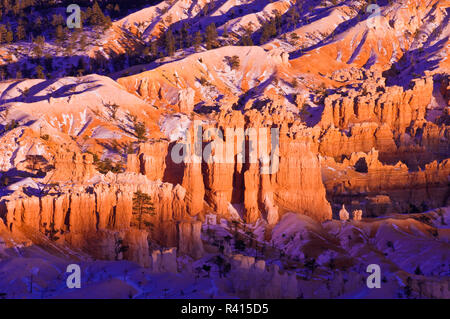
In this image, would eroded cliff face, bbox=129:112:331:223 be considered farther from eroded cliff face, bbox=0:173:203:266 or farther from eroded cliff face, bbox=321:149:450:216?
eroded cliff face, bbox=321:149:450:216

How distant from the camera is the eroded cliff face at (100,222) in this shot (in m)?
59.4

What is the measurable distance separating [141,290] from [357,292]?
13.3 m

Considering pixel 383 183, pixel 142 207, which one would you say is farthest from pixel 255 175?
pixel 383 183

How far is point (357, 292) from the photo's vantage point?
53.7 m

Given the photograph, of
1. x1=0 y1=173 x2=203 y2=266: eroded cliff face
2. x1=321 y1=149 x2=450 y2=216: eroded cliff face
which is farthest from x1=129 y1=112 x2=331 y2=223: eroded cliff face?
x1=321 y1=149 x2=450 y2=216: eroded cliff face

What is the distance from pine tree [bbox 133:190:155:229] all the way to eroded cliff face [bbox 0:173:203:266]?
1.09 ft

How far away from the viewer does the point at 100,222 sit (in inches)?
2443

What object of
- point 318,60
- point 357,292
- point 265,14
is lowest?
point 357,292

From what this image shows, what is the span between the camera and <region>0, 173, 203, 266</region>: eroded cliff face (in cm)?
5944

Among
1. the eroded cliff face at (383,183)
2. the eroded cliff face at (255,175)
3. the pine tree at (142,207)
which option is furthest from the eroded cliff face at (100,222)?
the eroded cliff face at (383,183)

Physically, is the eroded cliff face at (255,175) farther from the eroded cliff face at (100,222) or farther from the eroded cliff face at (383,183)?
the eroded cliff face at (383,183)

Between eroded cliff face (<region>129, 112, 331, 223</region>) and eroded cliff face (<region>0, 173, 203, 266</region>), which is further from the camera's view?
eroded cliff face (<region>129, 112, 331, 223</region>)

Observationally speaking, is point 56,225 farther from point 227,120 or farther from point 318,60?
point 318,60

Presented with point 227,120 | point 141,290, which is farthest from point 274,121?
point 141,290
